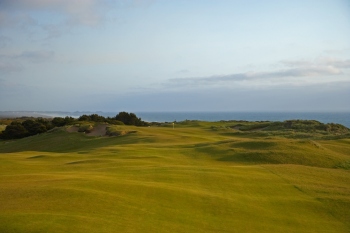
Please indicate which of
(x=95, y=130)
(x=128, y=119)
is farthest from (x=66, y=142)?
(x=128, y=119)

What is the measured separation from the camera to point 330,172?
18.5 m

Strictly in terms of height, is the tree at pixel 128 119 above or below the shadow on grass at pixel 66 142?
above

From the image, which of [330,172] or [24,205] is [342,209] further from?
[24,205]

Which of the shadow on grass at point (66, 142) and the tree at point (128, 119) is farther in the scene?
the tree at point (128, 119)

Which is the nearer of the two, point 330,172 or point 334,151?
point 330,172

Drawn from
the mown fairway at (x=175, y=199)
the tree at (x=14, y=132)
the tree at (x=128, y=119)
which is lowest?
the mown fairway at (x=175, y=199)

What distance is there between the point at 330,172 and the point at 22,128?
54593 millimetres

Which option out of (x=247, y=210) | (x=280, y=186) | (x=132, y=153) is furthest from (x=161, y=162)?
(x=247, y=210)

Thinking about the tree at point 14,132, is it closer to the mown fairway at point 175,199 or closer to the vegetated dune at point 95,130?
the vegetated dune at point 95,130

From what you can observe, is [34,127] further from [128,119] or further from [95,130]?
[95,130]

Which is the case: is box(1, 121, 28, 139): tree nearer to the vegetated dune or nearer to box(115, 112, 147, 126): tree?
the vegetated dune

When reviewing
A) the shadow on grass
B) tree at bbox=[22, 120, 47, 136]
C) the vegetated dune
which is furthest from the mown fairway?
tree at bbox=[22, 120, 47, 136]

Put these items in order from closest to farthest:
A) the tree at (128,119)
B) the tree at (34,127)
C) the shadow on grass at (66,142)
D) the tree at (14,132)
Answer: the shadow on grass at (66,142), the tree at (14,132), the tree at (34,127), the tree at (128,119)

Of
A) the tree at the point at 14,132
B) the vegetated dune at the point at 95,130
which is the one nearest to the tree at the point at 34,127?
the tree at the point at 14,132
